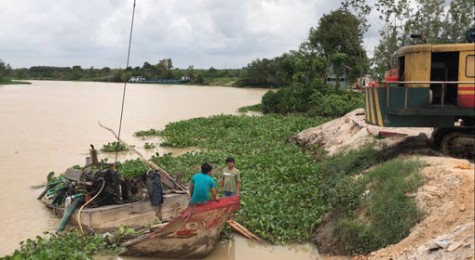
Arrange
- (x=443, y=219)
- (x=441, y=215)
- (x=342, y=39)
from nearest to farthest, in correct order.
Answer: (x=443, y=219) → (x=441, y=215) → (x=342, y=39)

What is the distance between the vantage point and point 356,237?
25.9ft

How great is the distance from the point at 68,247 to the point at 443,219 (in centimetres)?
609

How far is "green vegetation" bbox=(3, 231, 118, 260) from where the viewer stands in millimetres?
7473

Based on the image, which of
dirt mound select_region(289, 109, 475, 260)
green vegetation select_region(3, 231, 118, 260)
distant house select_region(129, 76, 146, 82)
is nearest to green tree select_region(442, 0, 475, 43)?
dirt mound select_region(289, 109, 475, 260)

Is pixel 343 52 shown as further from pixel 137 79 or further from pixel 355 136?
pixel 137 79

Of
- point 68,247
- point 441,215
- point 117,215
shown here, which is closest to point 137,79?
point 117,215

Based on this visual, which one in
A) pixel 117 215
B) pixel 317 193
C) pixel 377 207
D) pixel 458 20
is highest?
pixel 458 20

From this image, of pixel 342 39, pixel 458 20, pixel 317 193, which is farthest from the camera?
pixel 342 39

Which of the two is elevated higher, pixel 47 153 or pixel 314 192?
pixel 314 192

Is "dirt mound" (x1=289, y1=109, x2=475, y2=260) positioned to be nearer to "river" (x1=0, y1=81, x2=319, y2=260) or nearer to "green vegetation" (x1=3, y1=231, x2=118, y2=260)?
"river" (x1=0, y1=81, x2=319, y2=260)

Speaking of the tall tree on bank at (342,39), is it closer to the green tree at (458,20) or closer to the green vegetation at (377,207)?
the green tree at (458,20)

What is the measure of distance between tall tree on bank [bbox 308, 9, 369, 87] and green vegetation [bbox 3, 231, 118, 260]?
30.5 m

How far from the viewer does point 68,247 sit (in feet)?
26.2

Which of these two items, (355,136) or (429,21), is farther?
(429,21)
